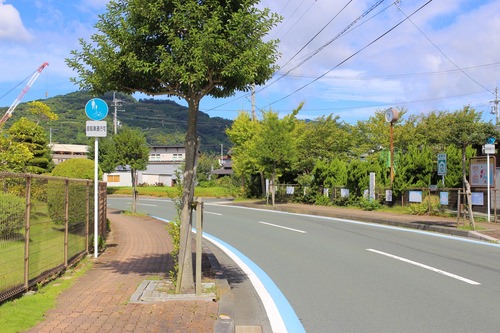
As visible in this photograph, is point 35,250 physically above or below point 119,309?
above

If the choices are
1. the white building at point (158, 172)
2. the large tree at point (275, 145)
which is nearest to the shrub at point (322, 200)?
the large tree at point (275, 145)

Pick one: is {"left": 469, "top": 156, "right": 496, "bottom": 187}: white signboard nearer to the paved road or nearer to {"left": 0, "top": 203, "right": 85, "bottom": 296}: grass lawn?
the paved road

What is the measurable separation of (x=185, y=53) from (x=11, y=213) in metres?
3.09

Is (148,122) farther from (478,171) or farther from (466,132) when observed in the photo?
(478,171)

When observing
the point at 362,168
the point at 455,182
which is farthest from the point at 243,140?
the point at 455,182

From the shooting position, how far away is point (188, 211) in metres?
5.82

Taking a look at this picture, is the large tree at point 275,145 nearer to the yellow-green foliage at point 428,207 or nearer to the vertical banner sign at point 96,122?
the yellow-green foliage at point 428,207

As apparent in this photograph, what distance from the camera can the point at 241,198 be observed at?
41094 mm

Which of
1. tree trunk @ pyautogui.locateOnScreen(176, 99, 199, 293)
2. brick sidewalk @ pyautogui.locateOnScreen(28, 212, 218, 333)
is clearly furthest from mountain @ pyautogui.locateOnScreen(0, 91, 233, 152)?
tree trunk @ pyautogui.locateOnScreen(176, 99, 199, 293)

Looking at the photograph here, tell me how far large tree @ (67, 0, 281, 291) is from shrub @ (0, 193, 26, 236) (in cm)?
182

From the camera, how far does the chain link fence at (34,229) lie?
5497 millimetres

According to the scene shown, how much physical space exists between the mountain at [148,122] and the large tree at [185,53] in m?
94.7

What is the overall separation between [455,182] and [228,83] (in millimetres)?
18314

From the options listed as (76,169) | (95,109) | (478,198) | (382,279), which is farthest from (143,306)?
(478,198)
